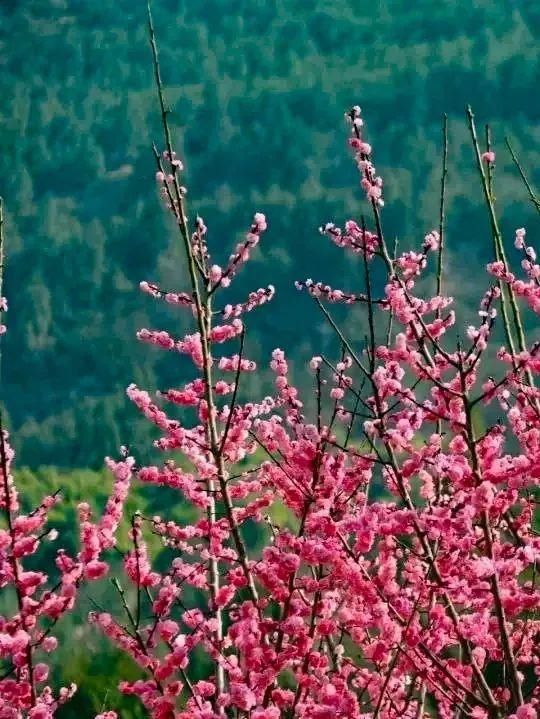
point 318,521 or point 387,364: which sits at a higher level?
point 387,364

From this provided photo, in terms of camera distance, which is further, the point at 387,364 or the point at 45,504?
the point at 45,504

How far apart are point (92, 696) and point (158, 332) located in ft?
32.7

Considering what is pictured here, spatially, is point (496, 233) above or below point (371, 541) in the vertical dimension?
above

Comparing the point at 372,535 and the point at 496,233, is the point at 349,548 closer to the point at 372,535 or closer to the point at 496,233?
the point at 372,535

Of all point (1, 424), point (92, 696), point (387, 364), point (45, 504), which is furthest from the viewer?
point (92, 696)

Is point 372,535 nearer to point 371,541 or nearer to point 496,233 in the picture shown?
point 371,541

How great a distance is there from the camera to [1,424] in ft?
10.5

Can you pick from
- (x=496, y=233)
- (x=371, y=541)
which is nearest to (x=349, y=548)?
(x=371, y=541)

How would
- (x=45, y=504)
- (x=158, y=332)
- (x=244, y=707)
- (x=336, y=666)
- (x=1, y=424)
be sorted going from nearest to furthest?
(x=1, y=424) → (x=244, y=707) → (x=45, y=504) → (x=336, y=666) → (x=158, y=332)

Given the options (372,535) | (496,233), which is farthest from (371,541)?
(496,233)

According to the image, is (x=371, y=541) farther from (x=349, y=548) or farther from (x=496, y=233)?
(x=496, y=233)

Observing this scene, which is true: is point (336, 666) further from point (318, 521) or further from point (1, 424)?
point (1, 424)

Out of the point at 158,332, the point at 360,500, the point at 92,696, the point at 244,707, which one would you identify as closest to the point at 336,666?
the point at 360,500

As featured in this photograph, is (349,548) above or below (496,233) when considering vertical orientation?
below
